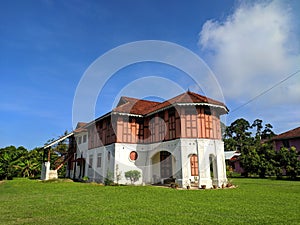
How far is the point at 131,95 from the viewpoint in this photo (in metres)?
24.0

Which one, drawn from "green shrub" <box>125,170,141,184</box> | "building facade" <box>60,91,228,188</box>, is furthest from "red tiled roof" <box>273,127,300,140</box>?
"green shrub" <box>125,170,141,184</box>

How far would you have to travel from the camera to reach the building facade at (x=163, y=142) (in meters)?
17.3

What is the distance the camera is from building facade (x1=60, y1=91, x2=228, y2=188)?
17.3 m

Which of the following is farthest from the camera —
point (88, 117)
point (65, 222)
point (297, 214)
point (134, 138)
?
point (88, 117)

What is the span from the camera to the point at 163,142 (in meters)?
18.8

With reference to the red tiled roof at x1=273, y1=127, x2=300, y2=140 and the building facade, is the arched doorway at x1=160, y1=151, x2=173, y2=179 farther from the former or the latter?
the red tiled roof at x1=273, y1=127, x2=300, y2=140

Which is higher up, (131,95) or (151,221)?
(131,95)

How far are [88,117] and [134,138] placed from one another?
19.9 feet

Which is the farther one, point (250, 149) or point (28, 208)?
point (250, 149)

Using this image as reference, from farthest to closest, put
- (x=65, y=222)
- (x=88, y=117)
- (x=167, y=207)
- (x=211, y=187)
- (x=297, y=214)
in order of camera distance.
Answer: (x=88, y=117) → (x=211, y=187) → (x=167, y=207) → (x=297, y=214) → (x=65, y=222)

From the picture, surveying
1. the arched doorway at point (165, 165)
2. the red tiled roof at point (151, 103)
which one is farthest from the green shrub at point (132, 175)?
the red tiled roof at point (151, 103)

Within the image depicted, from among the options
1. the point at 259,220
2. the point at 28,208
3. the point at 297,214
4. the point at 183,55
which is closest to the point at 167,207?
the point at 259,220

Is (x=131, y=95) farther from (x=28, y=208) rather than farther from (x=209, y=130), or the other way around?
(x=28, y=208)

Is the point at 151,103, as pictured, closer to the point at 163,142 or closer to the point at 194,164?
the point at 163,142
